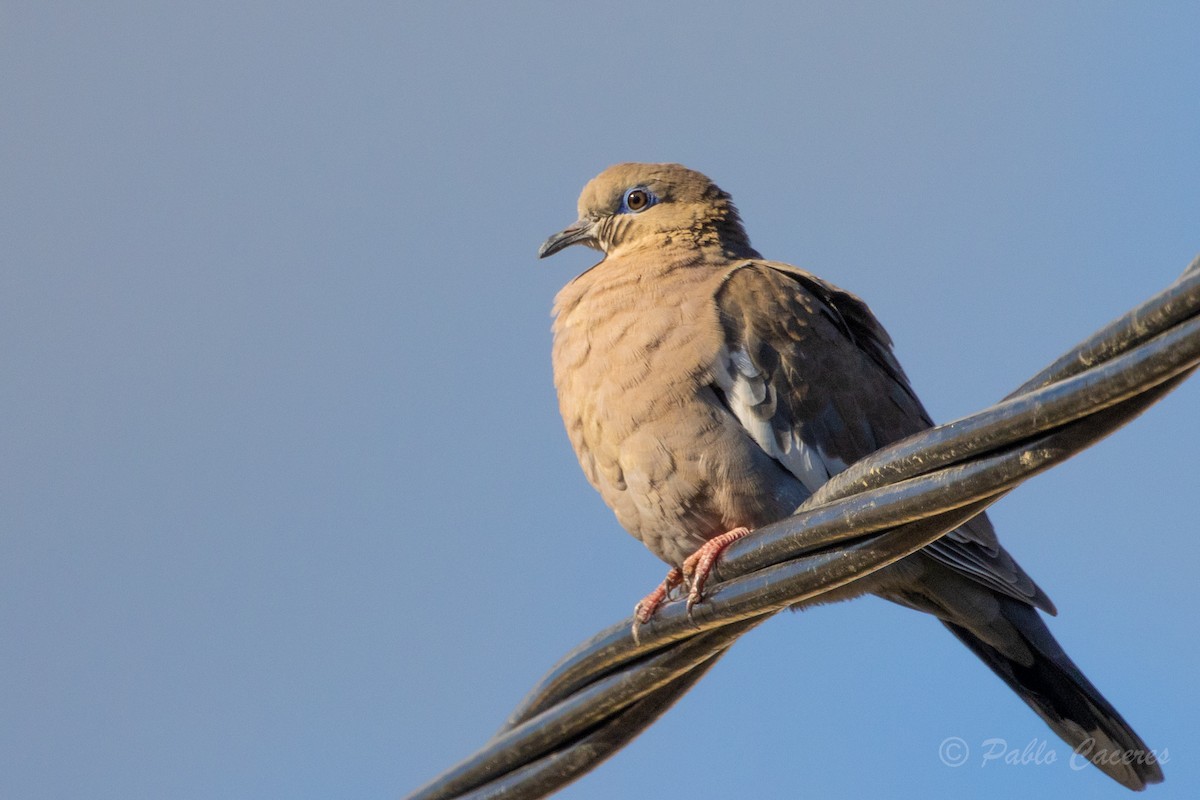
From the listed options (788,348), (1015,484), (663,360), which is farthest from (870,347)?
(1015,484)

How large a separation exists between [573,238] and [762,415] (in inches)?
68.8

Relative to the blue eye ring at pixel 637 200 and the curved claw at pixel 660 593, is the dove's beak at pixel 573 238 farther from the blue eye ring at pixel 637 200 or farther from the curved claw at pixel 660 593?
the curved claw at pixel 660 593

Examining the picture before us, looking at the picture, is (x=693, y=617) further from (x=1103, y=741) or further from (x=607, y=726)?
(x=1103, y=741)

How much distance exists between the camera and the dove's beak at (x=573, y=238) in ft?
18.0

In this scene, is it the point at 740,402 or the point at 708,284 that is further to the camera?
the point at 708,284

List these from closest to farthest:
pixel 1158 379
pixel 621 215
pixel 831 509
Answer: pixel 1158 379, pixel 831 509, pixel 621 215

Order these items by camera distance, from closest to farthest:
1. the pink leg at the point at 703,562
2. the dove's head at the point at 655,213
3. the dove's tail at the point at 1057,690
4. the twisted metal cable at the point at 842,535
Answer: the twisted metal cable at the point at 842,535 < the pink leg at the point at 703,562 < the dove's tail at the point at 1057,690 < the dove's head at the point at 655,213

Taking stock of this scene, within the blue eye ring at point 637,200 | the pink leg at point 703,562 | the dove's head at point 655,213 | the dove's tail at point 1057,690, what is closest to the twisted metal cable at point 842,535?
A: the pink leg at point 703,562

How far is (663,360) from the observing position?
4.11m

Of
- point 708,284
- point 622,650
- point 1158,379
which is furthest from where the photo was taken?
point 708,284

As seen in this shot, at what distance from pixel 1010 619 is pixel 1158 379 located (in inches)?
93.3

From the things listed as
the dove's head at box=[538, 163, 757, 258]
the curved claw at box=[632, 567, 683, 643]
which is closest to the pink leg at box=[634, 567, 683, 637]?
the curved claw at box=[632, 567, 683, 643]

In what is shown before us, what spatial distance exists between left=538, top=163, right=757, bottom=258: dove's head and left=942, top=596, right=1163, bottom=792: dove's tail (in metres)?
1.51

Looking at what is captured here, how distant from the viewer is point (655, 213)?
5230mm
